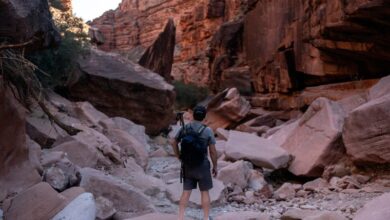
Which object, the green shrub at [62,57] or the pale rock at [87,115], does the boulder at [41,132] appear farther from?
the green shrub at [62,57]

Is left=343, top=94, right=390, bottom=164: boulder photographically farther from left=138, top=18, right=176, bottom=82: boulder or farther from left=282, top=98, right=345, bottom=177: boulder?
left=138, top=18, right=176, bottom=82: boulder

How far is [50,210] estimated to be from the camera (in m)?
4.21

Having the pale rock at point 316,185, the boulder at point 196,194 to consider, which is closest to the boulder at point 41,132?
the boulder at point 196,194

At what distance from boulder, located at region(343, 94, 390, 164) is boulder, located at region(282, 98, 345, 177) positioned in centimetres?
47

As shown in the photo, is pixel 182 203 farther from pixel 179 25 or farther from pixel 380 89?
pixel 179 25

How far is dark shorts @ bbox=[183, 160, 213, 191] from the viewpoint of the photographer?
4461 mm

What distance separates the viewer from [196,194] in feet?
20.6

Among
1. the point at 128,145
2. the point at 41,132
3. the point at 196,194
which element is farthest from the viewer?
the point at 128,145

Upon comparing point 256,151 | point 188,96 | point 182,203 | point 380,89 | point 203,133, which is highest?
point 380,89

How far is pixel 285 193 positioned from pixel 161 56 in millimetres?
12183

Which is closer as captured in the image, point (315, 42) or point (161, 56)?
point (315, 42)

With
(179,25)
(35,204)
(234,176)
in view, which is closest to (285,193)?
(234,176)

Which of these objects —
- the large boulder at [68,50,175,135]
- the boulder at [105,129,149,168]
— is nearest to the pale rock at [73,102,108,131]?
the boulder at [105,129,149,168]

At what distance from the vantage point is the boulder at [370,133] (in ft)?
21.9
